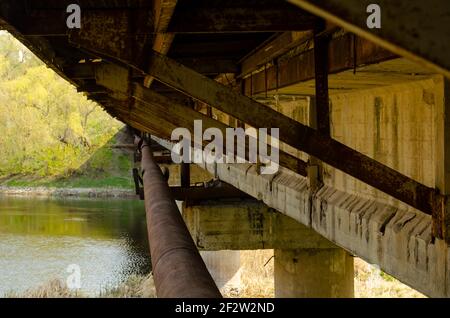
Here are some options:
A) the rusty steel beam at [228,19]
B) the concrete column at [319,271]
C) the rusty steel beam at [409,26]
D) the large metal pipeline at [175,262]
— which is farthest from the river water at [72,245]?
the rusty steel beam at [409,26]

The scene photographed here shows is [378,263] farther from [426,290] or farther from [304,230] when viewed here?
[304,230]

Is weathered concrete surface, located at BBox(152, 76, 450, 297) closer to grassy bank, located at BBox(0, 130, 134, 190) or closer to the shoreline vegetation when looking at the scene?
the shoreline vegetation

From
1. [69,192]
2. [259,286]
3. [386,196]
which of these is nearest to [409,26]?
[386,196]

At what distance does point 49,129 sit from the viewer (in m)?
52.4

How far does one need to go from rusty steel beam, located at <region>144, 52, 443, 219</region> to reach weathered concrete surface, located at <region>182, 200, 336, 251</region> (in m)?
6.23

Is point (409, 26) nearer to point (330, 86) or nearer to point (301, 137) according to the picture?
point (301, 137)

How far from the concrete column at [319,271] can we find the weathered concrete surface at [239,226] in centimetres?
58

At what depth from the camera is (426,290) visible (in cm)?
416

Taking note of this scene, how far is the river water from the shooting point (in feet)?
74.0

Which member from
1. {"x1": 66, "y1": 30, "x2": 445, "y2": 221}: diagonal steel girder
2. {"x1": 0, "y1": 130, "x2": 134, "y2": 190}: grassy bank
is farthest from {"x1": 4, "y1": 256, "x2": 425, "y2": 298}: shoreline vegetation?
{"x1": 0, "y1": 130, "x2": 134, "y2": 190}: grassy bank

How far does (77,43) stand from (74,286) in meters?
18.7

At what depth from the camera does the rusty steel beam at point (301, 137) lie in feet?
12.2

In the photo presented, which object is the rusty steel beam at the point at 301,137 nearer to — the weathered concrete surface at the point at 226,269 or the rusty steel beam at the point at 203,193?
the rusty steel beam at the point at 203,193

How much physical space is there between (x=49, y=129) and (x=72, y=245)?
27.3m
